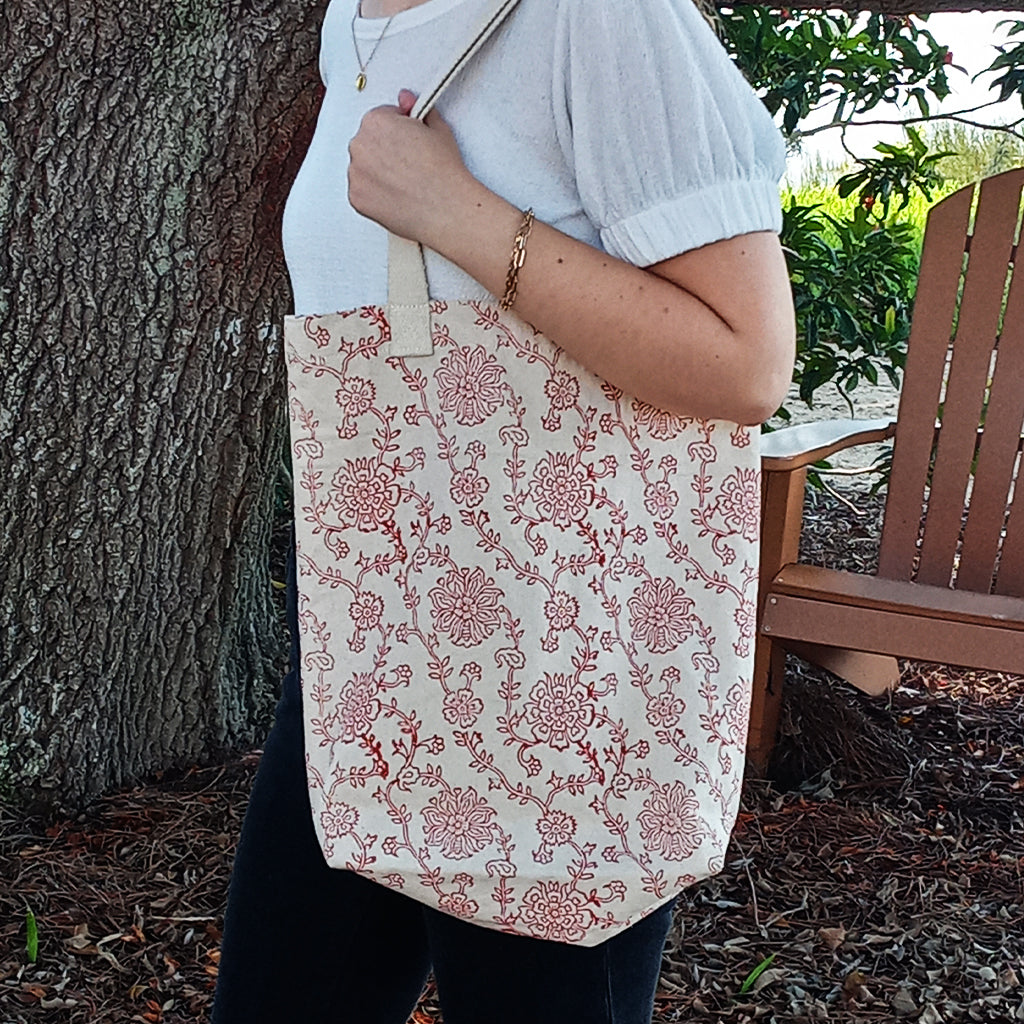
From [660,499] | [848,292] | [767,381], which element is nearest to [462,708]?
[660,499]

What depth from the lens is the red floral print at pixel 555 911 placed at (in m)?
0.94

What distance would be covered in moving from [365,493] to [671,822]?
30 centimetres

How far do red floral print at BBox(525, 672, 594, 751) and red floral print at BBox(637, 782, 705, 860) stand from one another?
0.24 ft

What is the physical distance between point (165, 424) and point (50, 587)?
33 cm

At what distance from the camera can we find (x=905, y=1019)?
2141mm

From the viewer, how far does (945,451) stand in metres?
3.21

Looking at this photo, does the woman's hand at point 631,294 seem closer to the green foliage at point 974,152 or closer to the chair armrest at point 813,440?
the chair armrest at point 813,440

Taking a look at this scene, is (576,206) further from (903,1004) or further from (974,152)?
(974,152)

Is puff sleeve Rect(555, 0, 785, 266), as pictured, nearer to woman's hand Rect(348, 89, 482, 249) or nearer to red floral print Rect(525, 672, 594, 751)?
woman's hand Rect(348, 89, 482, 249)

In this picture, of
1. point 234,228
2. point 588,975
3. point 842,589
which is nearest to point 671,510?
point 588,975

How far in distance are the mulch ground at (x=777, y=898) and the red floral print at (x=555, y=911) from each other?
121 cm

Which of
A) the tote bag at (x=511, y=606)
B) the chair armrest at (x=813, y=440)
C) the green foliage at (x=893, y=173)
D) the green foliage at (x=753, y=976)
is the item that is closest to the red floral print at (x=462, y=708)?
the tote bag at (x=511, y=606)

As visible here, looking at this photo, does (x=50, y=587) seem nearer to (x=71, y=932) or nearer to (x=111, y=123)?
(x=71, y=932)

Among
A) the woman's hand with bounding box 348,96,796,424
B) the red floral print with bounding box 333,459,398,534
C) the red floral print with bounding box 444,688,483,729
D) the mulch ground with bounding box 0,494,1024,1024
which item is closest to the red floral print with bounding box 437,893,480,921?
the red floral print with bounding box 444,688,483,729
